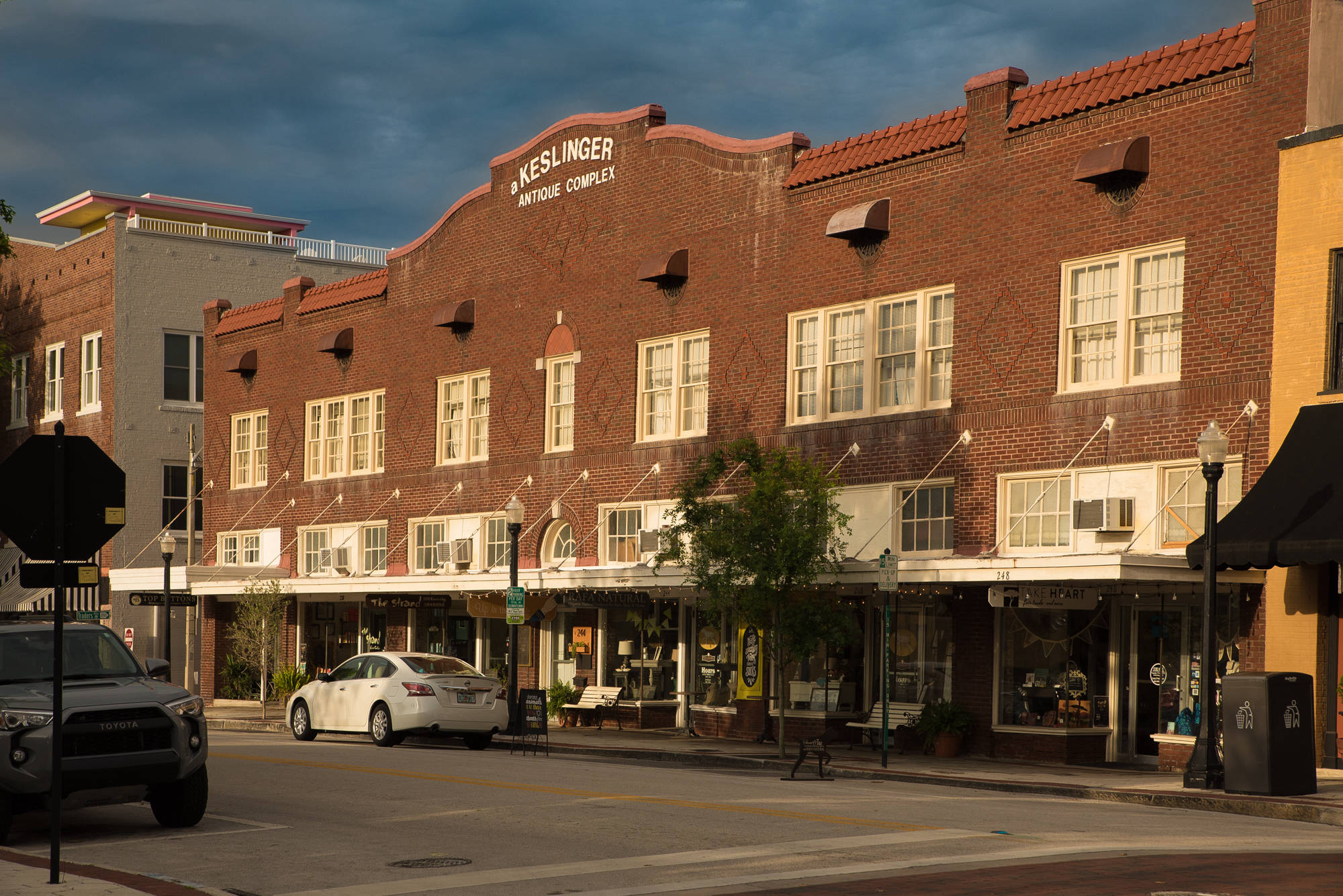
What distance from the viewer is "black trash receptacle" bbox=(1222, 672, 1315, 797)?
16.5m

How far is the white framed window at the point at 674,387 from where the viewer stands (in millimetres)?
28188

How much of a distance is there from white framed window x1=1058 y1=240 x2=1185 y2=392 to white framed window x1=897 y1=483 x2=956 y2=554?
2763mm

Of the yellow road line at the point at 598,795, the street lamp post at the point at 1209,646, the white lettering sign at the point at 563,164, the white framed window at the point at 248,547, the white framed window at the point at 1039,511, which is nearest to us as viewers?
the yellow road line at the point at 598,795

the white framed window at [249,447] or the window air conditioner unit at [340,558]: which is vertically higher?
the white framed window at [249,447]

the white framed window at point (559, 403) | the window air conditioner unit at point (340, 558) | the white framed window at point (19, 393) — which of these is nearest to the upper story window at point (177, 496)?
the white framed window at point (19, 393)

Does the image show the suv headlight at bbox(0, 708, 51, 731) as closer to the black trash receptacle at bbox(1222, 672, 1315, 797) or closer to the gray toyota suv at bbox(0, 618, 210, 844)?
the gray toyota suv at bbox(0, 618, 210, 844)

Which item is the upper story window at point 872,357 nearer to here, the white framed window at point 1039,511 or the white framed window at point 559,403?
the white framed window at point 1039,511

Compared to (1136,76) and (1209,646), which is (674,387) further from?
(1209,646)

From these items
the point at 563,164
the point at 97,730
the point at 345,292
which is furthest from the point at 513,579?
the point at 345,292

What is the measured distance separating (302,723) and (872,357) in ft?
36.9

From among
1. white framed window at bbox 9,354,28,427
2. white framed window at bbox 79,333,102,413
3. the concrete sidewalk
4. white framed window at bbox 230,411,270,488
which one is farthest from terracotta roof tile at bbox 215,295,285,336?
the concrete sidewalk

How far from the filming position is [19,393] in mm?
50469

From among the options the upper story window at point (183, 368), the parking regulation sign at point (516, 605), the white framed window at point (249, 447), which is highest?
the upper story window at point (183, 368)

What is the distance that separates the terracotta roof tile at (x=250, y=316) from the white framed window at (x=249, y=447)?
2.32 metres
